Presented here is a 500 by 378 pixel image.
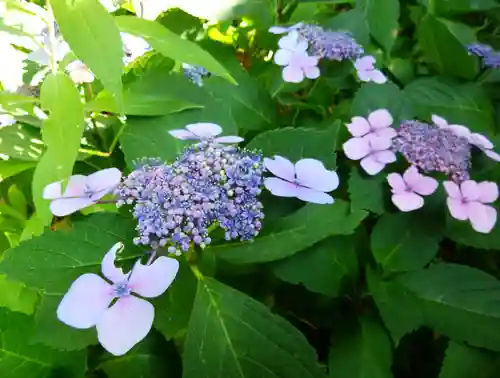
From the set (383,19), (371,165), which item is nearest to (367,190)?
(371,165)

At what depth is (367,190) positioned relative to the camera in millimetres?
566

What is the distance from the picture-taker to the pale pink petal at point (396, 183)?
55 centimetres

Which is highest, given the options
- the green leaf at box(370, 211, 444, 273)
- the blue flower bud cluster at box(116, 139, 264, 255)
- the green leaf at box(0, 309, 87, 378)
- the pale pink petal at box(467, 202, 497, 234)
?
the blue flower bud cluster at box(116, 139, 264, 255)

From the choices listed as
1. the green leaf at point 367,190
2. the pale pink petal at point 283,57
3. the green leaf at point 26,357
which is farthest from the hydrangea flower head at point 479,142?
the green leaf at point 26,357

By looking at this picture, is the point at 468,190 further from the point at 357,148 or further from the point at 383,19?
the point at 383,19

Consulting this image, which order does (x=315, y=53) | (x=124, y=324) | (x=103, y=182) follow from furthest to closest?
(x=315, y=53) < (x=103, y=182) < (x=124, y=324)

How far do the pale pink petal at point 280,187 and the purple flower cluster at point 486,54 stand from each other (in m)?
0.40

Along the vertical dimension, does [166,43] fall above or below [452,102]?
above

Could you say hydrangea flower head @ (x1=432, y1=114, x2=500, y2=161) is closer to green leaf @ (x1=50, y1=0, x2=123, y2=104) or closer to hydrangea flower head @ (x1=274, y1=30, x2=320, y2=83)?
hydrangea flower head @ (x1=274, y1=30, x2=320, y2=83)

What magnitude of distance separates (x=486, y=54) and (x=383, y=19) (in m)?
0.15

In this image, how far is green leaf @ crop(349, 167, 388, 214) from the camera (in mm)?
550

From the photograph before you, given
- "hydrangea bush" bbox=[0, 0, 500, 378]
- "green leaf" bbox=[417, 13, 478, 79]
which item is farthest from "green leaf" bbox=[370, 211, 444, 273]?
"green leaf" bbox=[417, 13, 478, 79]

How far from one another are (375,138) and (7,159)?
1.37 feet

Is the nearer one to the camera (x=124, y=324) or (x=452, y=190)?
(x=124, y=324)
